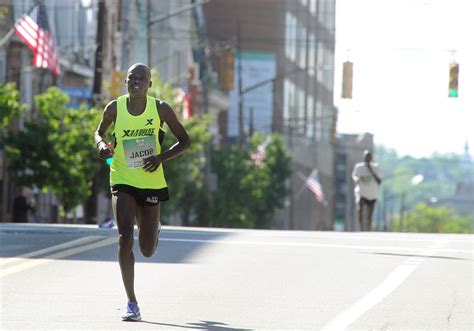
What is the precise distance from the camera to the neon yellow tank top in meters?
10.9

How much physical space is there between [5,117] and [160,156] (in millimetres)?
27059

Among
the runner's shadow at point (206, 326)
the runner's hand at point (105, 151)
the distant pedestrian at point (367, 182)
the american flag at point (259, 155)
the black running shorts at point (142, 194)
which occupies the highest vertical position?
the runner's hand at point (105, 151)

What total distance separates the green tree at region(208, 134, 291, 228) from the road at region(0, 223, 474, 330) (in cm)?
4544

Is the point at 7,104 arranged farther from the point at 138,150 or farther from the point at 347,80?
the point at 138,150

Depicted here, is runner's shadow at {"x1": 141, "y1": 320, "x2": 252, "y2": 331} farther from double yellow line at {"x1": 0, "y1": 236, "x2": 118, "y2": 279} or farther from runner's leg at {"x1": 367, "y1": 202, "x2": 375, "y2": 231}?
runner's leg at {"x1": 367, "y1": 202, "x2": 375, "y2": 231}

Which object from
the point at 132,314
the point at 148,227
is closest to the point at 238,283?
the point at 148,227

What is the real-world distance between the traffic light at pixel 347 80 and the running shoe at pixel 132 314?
33156 mm

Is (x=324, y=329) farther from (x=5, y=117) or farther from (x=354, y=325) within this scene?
(x=5, y=117)

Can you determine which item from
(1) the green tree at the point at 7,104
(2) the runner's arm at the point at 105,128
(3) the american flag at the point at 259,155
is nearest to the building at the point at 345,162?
(3) the american flag at the point at 259,155

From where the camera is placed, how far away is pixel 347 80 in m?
44.2

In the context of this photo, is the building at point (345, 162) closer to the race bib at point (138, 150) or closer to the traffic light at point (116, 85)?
the traffic light at point (116, 85)

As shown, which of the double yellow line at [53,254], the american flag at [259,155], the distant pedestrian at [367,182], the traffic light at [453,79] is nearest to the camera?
the double yellow line at [53,254]

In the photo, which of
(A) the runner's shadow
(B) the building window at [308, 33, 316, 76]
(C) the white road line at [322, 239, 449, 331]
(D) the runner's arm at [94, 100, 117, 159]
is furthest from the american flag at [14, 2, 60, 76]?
(B) the building window at [308, 33, 316, 76]

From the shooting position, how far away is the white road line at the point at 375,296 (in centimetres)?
1070
